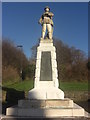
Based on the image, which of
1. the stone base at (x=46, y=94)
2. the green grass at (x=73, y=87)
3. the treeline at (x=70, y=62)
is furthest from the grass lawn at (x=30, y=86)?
the stone base at (x=46, y=94)

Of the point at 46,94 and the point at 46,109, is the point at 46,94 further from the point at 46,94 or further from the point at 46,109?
the point at 46,109

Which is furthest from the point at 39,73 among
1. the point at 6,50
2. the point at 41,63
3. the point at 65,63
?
the point at 65,63

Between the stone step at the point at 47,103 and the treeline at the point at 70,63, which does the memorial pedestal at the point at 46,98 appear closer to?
the stone step at the point at 47,103

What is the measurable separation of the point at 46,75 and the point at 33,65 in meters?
22.9

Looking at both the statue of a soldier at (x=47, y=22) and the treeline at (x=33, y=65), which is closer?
the statue of a soldier at (x=47, y=22)

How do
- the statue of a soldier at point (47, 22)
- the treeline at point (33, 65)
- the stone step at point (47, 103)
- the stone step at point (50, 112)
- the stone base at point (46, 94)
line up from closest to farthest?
the stone step at point (50, 112) → the stone step at point (47, 103) → the stone base at point (46, 94) → the statue of a soldier at point (47, 22) → the treeline at point (33, 65)

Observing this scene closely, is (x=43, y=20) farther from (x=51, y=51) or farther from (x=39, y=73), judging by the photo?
(x=39, y=73)

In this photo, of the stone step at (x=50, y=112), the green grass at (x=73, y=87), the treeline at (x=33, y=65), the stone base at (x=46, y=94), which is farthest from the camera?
the treeline at (x=33, y=65)

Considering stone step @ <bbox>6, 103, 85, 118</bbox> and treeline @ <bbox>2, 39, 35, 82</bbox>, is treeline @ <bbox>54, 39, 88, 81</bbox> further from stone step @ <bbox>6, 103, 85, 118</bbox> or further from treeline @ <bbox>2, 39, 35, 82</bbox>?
stone step @ <bbox>6, 103, 85, 118</bbox>

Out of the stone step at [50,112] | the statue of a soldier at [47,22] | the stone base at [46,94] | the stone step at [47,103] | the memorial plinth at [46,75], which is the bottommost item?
the stone step at [50,112]

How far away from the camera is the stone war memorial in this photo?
9.05 m

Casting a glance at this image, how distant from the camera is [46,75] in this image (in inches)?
428

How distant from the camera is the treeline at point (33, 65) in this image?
113 ft

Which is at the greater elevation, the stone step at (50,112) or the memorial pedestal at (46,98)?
the memorial pedestal at (46,98)
